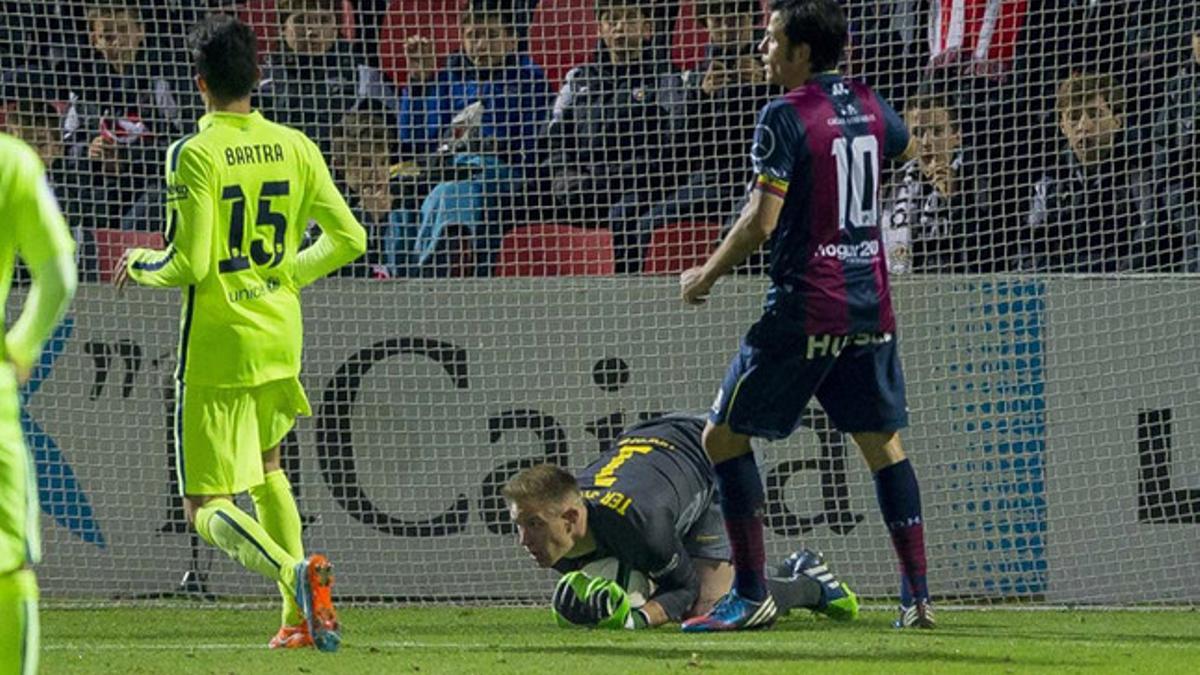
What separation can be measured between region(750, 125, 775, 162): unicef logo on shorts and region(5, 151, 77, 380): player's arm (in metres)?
3.32

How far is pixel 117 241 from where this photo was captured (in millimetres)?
Answer: 9570

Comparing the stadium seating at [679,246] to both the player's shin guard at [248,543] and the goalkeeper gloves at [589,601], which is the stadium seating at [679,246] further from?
the player's shin guard at [248,543]

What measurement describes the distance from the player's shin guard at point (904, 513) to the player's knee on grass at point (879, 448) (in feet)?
0.06

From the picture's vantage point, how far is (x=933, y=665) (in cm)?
651

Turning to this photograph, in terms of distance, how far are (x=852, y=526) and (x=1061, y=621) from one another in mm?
1146

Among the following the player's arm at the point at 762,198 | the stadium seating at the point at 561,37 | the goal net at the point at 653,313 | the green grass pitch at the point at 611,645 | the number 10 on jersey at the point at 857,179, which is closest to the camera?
the green grass pitch at the point at 611,645

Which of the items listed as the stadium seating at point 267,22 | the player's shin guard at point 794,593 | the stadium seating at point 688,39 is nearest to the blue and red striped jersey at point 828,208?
the player's shin guard at point 794,593

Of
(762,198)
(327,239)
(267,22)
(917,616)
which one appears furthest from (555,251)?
(762,198)

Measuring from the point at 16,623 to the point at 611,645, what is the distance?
332 cm

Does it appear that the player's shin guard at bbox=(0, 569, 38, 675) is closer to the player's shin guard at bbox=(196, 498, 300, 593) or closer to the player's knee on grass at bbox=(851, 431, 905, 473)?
the player's shin guard at bbox=(196, 498, 300, 593)

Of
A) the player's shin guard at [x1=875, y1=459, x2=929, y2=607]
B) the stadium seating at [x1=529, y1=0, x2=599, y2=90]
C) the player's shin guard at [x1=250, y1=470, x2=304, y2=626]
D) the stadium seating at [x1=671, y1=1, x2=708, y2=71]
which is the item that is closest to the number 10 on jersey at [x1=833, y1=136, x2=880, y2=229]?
the player's shin guard at [x1=875, y1=459, x2=929, y2=607]

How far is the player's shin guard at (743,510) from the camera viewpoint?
734 cm

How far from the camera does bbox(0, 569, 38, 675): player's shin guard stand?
3.98 m

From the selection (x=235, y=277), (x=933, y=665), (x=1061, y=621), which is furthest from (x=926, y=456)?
(x=235, y=277)
